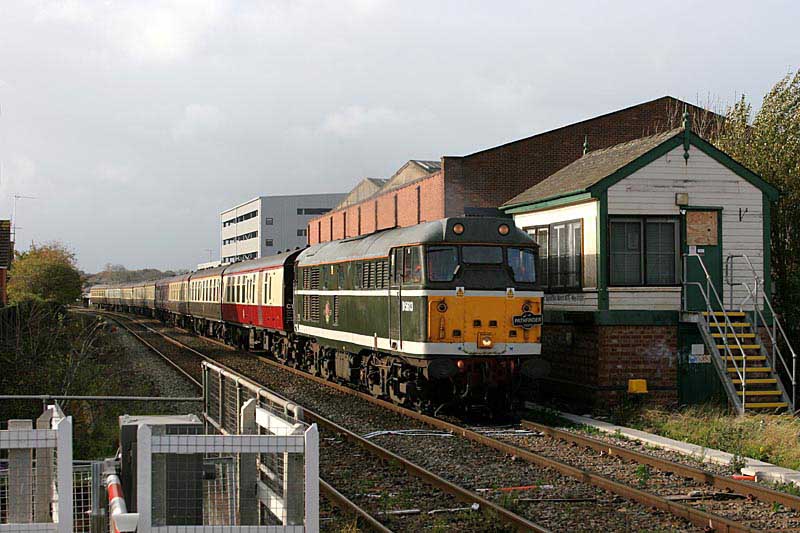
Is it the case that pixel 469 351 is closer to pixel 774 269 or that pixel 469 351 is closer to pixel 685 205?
pixel 685 205

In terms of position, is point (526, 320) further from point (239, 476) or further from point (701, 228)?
point (239, 476)

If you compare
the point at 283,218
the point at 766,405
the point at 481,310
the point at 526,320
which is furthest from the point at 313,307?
the point at 283,218

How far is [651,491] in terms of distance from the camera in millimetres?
9914

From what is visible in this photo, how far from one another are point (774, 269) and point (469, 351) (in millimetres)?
8581

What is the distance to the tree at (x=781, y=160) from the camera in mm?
19188

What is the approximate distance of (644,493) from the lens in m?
9.34

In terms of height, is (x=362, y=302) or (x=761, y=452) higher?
(x=362, y=302)

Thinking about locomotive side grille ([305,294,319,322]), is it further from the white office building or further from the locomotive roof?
the white office building

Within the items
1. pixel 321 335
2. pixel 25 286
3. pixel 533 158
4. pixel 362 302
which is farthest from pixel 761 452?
pixel 25 286

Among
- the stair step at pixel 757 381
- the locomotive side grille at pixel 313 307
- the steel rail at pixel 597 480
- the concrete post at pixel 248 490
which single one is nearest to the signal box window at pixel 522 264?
the steel rail at pixel 597 480

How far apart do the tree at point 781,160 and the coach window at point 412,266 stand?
8.64 meters

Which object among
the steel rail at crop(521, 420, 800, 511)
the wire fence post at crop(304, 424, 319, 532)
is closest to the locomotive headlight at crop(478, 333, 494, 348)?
the steel rail at crop(521, 420, 800, 511)

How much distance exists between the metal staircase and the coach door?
527cm

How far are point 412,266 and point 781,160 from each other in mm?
10060
